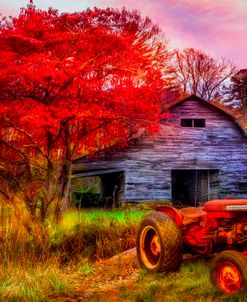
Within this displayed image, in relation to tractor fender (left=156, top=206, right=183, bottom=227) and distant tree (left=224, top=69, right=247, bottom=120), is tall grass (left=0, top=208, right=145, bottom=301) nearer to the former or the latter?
tractor fender (left=156, top=206, right=183, bottom=227)

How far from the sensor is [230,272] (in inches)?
235

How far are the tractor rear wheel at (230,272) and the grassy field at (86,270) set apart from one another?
0.13 meters

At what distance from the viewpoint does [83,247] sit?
10.1 m

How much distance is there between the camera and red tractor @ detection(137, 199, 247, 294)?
6005mm

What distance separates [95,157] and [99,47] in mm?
9194

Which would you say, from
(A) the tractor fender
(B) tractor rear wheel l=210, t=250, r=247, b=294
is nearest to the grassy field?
(B) tractor rear wheel l=210, t=250, r=247, b=294

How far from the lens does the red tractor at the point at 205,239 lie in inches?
236

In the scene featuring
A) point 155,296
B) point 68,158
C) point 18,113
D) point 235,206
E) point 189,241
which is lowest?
point 155,296

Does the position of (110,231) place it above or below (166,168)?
below

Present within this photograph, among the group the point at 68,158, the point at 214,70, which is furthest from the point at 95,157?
the point at 214,70

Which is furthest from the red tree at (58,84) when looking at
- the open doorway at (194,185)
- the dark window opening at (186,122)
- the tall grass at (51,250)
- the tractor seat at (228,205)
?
the open doorway at (194,185)

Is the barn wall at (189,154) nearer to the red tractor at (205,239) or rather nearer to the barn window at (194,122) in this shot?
the barn window at (194,122)

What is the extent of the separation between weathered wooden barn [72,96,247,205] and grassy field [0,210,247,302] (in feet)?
41.6

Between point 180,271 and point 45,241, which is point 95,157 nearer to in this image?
point 45,241
